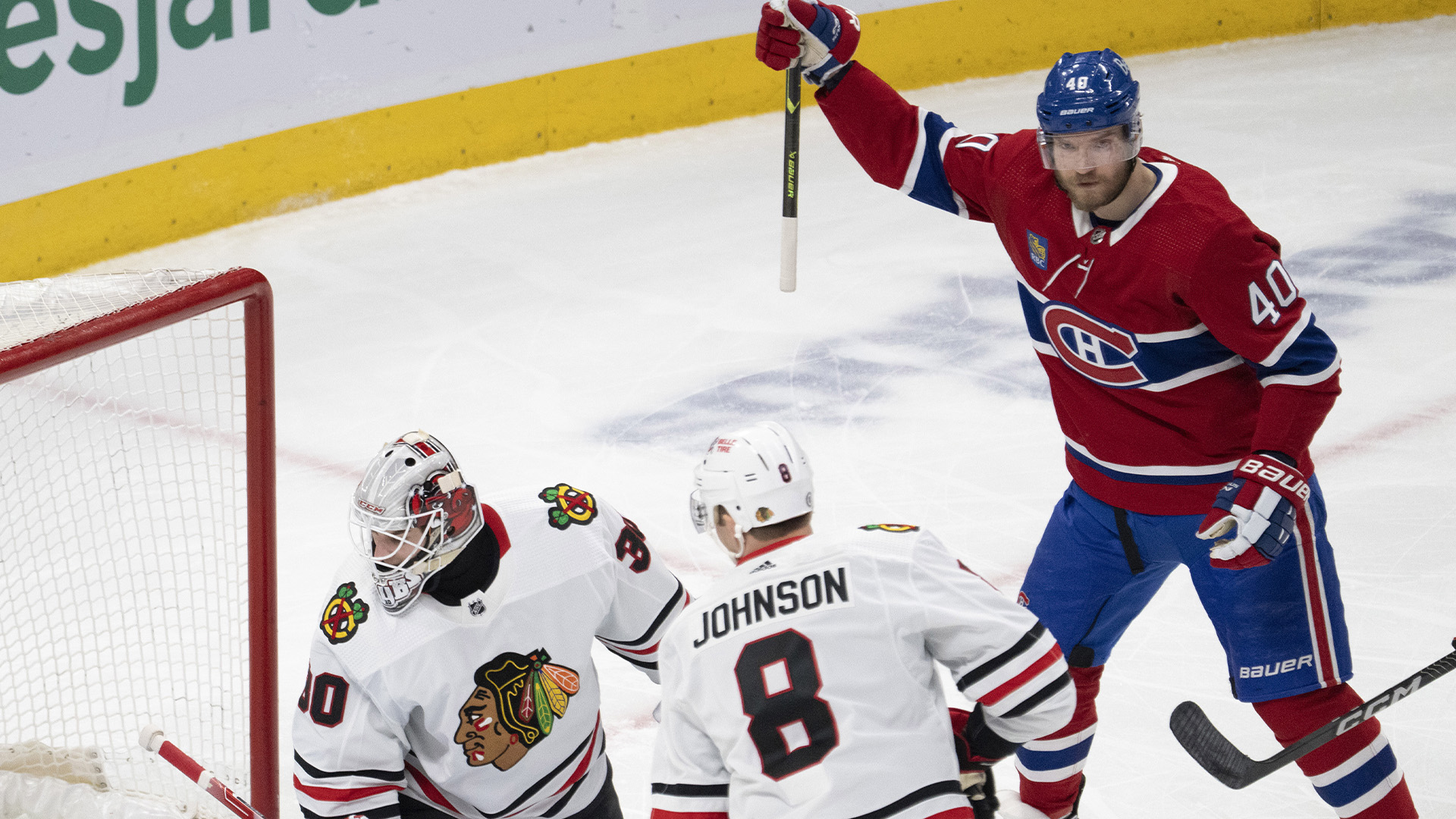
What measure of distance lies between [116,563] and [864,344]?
242 centimetres

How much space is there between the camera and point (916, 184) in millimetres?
2570

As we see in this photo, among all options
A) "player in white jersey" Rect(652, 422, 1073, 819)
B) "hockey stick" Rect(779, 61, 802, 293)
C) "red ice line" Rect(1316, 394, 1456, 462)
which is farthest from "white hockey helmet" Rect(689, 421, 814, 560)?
"red ice line" Rect(1316, 394, 1456, 462)

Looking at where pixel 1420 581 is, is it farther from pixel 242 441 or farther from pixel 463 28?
pixel 463 28

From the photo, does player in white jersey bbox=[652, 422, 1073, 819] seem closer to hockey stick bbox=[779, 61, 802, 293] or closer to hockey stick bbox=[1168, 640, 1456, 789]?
hockey stick bbox=[1168, 640, 1456, 789]

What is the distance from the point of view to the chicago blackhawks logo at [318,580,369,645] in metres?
1.93

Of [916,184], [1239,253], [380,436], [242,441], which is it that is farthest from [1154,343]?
[380,436]

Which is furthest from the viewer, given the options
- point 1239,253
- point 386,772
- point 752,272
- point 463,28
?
point 463,28

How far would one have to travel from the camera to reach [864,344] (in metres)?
4.72

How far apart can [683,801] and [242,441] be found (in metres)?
1.32

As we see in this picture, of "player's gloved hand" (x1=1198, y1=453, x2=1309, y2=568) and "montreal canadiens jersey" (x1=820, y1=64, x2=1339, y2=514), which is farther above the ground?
"montreal canadiens jersey" (x1=820, y1=64, x2=1339, y2=514)

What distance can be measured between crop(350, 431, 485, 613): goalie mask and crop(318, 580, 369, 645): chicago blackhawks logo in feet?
0.14

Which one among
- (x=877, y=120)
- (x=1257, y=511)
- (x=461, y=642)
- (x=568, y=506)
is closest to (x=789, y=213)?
(x=877, y=120)

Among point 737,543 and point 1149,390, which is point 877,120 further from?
point 737,543

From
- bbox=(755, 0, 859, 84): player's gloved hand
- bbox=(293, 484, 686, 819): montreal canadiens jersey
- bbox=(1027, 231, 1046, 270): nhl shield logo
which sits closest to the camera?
bbox=(293, 484, 686, 819): montreal canadiens jersey
